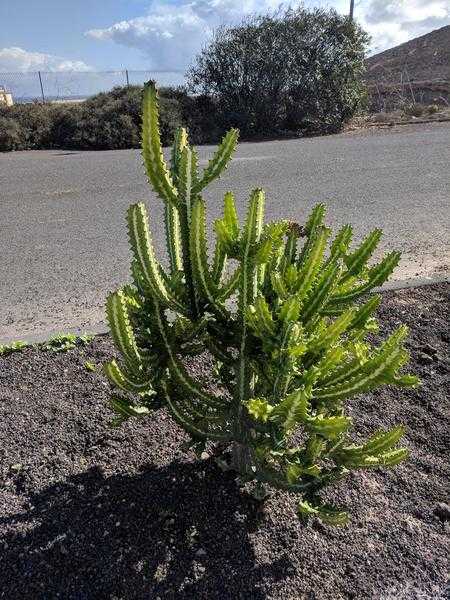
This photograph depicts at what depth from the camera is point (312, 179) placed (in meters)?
8.14

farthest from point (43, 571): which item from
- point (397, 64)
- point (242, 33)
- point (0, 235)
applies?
point (397, 64)

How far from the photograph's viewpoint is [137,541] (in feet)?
6.53

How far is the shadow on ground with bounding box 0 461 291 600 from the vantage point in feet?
6.08

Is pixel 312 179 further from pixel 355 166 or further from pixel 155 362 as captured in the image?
pixel 155 362

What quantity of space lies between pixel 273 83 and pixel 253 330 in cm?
1358

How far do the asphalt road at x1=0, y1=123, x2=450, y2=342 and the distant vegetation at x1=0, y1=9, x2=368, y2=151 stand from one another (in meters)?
2.34

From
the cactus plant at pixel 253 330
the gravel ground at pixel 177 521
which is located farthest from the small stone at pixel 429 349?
the cactus plant at pixel 253 330

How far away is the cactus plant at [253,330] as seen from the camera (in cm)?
164

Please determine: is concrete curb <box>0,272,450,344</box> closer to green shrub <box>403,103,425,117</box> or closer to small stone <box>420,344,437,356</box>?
small stone <box>420,344,437,356</box>

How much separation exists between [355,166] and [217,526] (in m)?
7.94

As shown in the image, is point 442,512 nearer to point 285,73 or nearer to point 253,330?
point 253,330

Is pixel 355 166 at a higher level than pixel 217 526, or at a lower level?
higher

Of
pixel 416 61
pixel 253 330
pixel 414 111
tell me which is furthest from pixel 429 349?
pixel 416 61

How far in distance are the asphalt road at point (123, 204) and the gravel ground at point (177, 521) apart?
→ 1.12 metres
